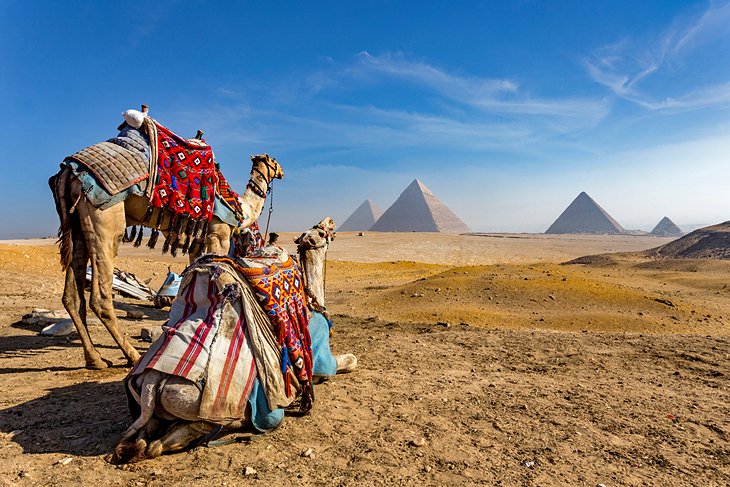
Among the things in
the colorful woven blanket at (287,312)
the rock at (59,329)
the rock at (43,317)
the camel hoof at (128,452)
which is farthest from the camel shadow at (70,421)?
the rock at (43,317)

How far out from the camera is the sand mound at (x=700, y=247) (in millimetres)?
30741

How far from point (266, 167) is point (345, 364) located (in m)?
4.07

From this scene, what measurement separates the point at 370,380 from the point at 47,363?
4.01 m

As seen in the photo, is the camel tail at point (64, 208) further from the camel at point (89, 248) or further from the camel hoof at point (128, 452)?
the camel hoof at point (128, 452)

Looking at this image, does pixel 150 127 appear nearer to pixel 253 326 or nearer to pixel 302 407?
pixel 253 326

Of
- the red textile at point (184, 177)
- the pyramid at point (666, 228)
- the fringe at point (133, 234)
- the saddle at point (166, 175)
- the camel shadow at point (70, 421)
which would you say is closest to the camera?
the camel shadow at point (70, 421)

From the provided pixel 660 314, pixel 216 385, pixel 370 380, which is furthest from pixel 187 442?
pixel 660 314

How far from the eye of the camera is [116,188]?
16.7 feet

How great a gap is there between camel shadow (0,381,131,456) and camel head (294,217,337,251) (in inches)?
93.4

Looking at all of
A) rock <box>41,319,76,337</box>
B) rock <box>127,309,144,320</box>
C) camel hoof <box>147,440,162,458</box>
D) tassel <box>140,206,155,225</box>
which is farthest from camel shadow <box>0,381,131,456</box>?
rock <box>127,309,144,320</box>

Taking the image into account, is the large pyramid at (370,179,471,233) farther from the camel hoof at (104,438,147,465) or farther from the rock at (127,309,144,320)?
the camel hoof at (104,438,147,465)

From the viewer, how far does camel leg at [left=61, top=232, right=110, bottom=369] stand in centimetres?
522

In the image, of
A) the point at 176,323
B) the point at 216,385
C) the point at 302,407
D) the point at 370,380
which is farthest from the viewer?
the point at 370,380

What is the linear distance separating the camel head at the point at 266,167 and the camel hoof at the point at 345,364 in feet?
12.6
